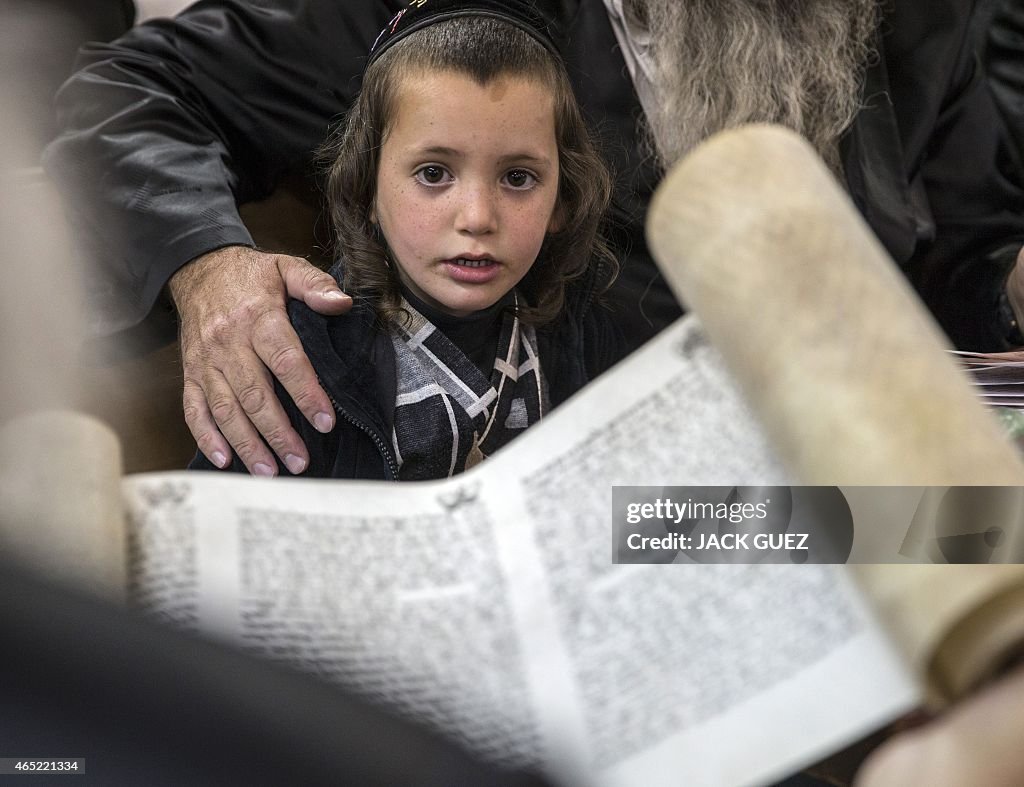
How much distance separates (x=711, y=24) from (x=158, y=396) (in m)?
0.66

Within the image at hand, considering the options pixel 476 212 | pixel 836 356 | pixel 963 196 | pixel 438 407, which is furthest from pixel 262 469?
pixel 963 196

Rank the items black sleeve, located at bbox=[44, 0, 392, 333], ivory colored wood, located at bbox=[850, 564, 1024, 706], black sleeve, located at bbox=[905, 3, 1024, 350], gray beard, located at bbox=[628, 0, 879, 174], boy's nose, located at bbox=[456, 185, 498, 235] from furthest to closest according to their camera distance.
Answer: black sleeve, located at bbox=[905, 3, 1024, 350], gray beard, located at bbox=[628, 0, 879, 174], black sleeve, located at bbox=[44, 0, 392, 333], boy's nose, located at bbox=[456, 185, 498, 235], ivory colored wood, located at bbox=[850, 564, 1024, 706]

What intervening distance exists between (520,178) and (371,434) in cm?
24

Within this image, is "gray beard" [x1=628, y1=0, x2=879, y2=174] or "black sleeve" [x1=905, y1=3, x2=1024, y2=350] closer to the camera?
"gray beard" [x1=628, y1=0, x2=879, y2=174]

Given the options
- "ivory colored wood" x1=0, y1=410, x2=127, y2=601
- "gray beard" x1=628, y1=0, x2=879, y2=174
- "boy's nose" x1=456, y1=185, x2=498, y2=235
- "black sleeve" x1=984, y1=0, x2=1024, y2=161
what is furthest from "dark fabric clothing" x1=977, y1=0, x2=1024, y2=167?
"ivory colored wood" x1=0, y1=410, x2=127, y2=601

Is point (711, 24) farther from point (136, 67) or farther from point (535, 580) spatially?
point (535, 580)

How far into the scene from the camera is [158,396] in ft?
3.03

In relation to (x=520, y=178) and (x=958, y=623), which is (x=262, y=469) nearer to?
(x=520, y=178)

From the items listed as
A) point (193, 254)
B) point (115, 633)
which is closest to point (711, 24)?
point (193, 254)

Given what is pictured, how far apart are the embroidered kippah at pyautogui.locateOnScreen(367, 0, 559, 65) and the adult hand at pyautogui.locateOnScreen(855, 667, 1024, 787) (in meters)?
0.61

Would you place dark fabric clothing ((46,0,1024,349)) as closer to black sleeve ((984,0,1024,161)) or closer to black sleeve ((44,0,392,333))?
black sleeve ((44,0,392,333))

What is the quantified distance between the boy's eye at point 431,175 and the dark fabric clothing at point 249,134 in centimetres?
19

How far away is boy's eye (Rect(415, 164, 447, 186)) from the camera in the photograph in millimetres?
766

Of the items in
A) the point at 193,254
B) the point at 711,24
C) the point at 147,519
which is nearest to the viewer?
the point at 147,519
